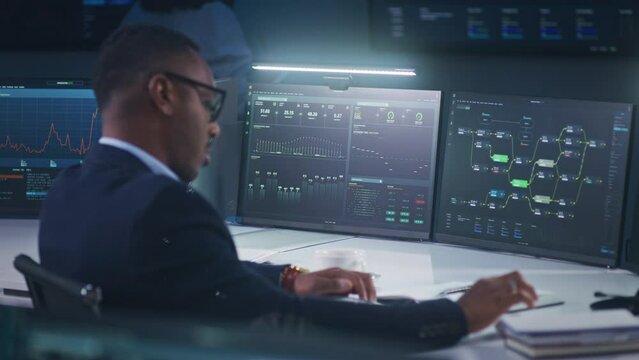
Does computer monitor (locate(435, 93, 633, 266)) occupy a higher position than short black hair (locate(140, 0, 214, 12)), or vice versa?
short black hair (locate(140, 0, 214, 12))

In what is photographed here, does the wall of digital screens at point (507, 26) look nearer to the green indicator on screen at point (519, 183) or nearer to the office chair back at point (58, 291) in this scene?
the green indicator on screen at point (519, 183)

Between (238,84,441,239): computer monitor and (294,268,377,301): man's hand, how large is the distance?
62 centimetres

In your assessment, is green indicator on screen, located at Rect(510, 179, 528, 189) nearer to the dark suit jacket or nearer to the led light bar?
the led light bar

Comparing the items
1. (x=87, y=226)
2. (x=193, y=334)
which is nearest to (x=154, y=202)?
(x=87, y=226)

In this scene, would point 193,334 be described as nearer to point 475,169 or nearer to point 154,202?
point 154,202

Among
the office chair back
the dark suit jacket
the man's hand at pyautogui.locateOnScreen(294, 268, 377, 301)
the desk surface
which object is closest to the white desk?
the desk surface

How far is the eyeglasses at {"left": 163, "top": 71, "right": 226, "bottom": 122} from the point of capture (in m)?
1.34

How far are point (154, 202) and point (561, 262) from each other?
1221 millimetres

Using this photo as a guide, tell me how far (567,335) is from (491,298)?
0.14 m

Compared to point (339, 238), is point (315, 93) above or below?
above

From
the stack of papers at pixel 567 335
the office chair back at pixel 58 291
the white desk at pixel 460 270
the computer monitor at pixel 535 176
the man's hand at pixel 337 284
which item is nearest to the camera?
the office chair back at pixel 58 291

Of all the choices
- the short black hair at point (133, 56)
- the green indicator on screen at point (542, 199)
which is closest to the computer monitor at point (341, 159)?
the green indicator on screen at point (542, 199)

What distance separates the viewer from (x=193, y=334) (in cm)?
33

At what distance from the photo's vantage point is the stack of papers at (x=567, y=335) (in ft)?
4.21
